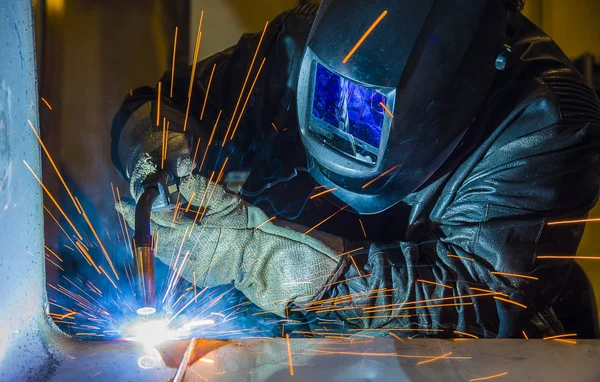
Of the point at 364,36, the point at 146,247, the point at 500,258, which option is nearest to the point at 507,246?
the point at 500,258

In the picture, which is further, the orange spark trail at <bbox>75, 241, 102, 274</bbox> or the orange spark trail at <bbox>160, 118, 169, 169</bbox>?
the orange spark trail at <bbox>75, 241, 102, 274</bbox>

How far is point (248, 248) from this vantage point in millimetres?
1589

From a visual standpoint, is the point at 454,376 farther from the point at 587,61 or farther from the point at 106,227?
the point at 587,61

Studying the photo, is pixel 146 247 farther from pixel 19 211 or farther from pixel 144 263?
pixel 19 211

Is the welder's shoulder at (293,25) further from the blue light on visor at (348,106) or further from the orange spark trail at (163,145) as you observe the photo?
the orange spark trail at (163,145)

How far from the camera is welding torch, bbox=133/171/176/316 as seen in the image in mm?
1146

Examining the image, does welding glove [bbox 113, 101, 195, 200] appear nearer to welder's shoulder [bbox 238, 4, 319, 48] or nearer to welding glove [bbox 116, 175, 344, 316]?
welding glove [bbox 116, 175, 344, 316]

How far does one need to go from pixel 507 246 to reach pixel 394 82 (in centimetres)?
57

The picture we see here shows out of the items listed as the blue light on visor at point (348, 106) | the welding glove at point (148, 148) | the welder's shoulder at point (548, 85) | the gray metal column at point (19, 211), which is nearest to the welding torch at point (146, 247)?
the welding glove at point (148, 148)

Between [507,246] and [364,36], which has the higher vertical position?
[364,36]

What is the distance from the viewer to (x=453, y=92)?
4.75 ft

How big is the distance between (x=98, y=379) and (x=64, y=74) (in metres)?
1.57

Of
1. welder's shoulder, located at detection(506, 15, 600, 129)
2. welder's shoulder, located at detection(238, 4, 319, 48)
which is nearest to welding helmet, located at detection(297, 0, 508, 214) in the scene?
welder's shoulder, located at detection(506, 15, 600, 129)

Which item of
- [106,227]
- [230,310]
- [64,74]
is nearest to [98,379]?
[230,310]
